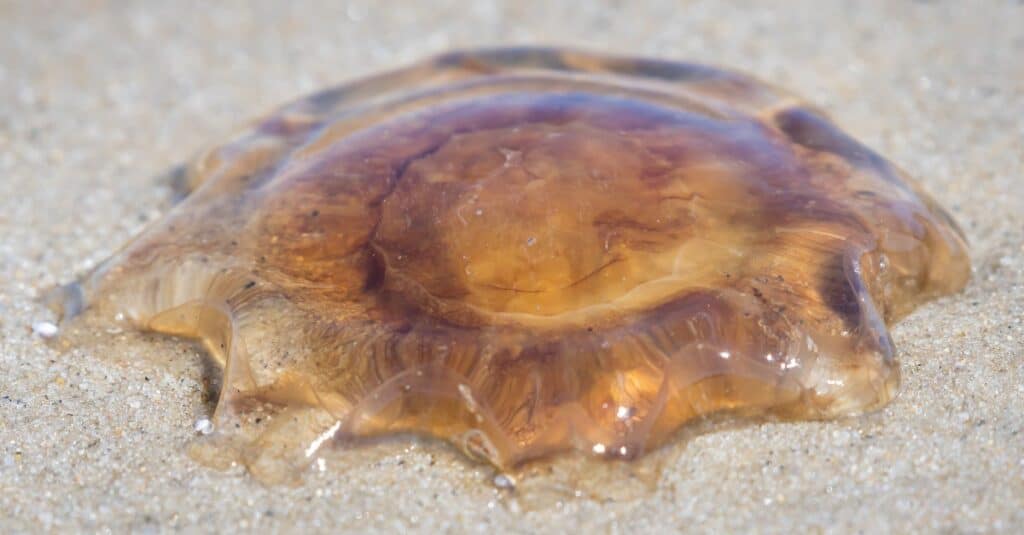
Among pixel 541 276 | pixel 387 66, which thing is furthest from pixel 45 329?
pixel 387 66

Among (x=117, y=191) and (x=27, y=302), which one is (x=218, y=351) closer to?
(x=27, y=302)

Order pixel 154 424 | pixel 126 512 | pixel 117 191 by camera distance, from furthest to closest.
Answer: pixel 117 191, pixel 154 424, pixel 126 512

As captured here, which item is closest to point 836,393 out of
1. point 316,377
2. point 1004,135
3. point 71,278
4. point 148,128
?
point 316,377

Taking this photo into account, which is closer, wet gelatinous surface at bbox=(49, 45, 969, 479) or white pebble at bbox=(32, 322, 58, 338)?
wet gelatinous surface at bbox=(49, 45, 969, 479)

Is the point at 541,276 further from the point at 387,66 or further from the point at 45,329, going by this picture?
the point at 387,66

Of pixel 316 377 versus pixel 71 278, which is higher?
pixel 316 377
